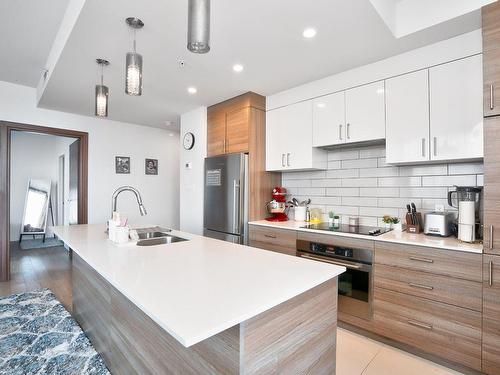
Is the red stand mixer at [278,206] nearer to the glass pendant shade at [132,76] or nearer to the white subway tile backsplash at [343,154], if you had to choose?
the white subway tile backsplash at [343,154]

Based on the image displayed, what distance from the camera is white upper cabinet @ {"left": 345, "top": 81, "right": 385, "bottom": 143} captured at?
2.38 m

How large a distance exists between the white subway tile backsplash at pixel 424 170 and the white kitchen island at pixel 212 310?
1660 millimetres


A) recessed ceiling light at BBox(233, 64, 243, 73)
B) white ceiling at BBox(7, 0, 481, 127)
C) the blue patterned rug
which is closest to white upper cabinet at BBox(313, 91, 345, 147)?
white ceiling at BBox(7, 0, 481, 127)

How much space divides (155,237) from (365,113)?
2.17 metres

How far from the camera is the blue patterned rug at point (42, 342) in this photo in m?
1.85

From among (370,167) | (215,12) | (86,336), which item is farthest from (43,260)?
(370,167)

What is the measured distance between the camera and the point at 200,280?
1.11 meters

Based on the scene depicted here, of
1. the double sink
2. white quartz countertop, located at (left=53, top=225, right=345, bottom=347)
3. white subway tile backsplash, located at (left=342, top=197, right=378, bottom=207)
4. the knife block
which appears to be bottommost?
the double sink

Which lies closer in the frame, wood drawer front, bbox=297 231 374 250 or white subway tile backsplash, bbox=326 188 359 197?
wood drawer front, bbox=297 231 374 250

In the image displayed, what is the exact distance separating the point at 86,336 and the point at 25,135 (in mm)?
5787

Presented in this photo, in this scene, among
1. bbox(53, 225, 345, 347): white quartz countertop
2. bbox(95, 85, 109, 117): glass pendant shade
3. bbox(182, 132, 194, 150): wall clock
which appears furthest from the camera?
bbox(182, 132, 194, 150): wall clock

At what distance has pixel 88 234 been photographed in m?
2.20

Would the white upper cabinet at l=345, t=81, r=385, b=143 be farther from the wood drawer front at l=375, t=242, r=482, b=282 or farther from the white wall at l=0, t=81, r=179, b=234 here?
the white wall at l=0, t=81, r=179, b=234

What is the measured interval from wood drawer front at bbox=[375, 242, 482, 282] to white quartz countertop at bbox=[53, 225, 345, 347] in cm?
99
